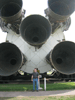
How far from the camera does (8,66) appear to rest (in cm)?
Answer: 749

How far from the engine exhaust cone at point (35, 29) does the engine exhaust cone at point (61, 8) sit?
1.14m

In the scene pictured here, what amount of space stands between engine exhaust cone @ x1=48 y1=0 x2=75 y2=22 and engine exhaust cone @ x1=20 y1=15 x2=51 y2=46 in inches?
45.0

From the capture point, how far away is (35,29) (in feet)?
26.8

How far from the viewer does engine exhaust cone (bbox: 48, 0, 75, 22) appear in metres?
7.41

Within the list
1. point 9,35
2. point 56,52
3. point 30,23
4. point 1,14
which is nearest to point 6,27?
point 9,35

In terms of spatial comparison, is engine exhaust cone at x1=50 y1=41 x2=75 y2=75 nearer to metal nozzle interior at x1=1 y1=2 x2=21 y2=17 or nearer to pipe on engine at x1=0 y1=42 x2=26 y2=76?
pipe on engine at x1=0 y1=42 x2=26 y2=76

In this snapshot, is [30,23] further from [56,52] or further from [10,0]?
[56,52]

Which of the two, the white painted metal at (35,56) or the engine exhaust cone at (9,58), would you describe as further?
the white painted metal at (35,56)

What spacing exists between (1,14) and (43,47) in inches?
170

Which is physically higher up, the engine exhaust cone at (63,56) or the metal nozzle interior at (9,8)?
the metal nozzle interior at (9,8)

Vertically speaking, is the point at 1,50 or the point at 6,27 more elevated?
the point at 6,27

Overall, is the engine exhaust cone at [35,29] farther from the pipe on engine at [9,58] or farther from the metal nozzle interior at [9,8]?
the metal nozzle interior at [9,8]

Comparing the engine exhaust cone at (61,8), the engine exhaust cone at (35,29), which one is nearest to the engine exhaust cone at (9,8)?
the engine exhaust cone at (35,29)

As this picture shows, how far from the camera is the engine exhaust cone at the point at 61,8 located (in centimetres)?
741
